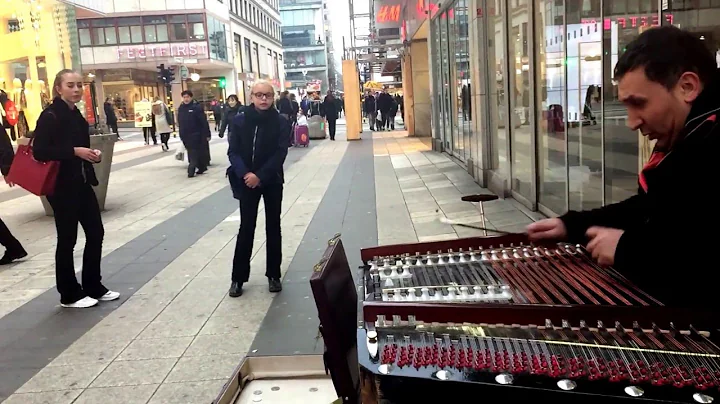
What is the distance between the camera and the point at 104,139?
34.0 feet

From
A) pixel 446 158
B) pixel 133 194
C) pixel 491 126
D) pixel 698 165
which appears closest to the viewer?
pixel 698 165

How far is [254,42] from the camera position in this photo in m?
66.4

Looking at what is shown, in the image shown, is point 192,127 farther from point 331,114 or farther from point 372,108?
point 372,108

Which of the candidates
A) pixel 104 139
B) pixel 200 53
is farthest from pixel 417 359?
pixel 200 53

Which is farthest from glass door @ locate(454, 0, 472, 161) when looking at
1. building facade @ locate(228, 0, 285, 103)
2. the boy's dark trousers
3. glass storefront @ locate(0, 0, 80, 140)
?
building facade @ locate(228, 0, 285, 103)

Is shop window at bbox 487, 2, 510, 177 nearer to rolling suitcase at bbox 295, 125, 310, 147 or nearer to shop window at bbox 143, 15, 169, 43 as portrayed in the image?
rolling suitcase at bbox 295, 125, 310, 147

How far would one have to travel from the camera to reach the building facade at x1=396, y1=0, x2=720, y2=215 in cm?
581

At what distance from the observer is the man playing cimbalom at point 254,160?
5578mm

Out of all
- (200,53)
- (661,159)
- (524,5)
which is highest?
(200,53)

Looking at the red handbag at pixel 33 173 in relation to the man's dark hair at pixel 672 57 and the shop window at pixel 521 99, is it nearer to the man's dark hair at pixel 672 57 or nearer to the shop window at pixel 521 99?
the man's dark hair at pixel 672 57

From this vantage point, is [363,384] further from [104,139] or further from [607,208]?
[104,139]

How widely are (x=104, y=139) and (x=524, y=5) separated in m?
6.73

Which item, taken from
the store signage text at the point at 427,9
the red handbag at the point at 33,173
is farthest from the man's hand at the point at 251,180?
the store signage text at the point at 427,9

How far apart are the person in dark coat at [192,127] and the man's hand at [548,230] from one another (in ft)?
44.3
